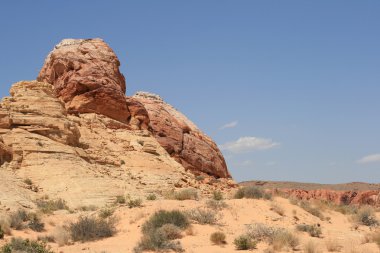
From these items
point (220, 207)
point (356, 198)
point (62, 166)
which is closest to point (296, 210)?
point (220, 207)

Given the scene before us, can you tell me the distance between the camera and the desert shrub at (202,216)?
52.5ft

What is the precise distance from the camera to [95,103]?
33.3 meters

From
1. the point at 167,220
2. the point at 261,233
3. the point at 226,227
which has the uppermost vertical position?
the point at 167,220

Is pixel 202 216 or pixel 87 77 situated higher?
pixel 87 77

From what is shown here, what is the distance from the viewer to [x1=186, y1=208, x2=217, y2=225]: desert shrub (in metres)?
16.0

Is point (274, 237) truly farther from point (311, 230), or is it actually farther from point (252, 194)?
point (252, 194)

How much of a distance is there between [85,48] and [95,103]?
17.1ft

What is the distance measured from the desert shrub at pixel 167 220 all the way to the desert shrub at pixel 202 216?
72 centimetres

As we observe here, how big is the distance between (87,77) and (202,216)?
2054 centimetres

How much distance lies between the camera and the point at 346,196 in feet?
170

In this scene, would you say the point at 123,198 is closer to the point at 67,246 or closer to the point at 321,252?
the point at 67,246

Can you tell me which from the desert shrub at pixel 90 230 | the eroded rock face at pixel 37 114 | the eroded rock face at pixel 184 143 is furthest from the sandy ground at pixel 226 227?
the eroded rock face at pixel 184 143

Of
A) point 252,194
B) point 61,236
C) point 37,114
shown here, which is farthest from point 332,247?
point 37,114

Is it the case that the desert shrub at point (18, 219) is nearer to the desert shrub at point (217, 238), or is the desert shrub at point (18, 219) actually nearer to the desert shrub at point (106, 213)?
the desert shrub at point (106, 213)
